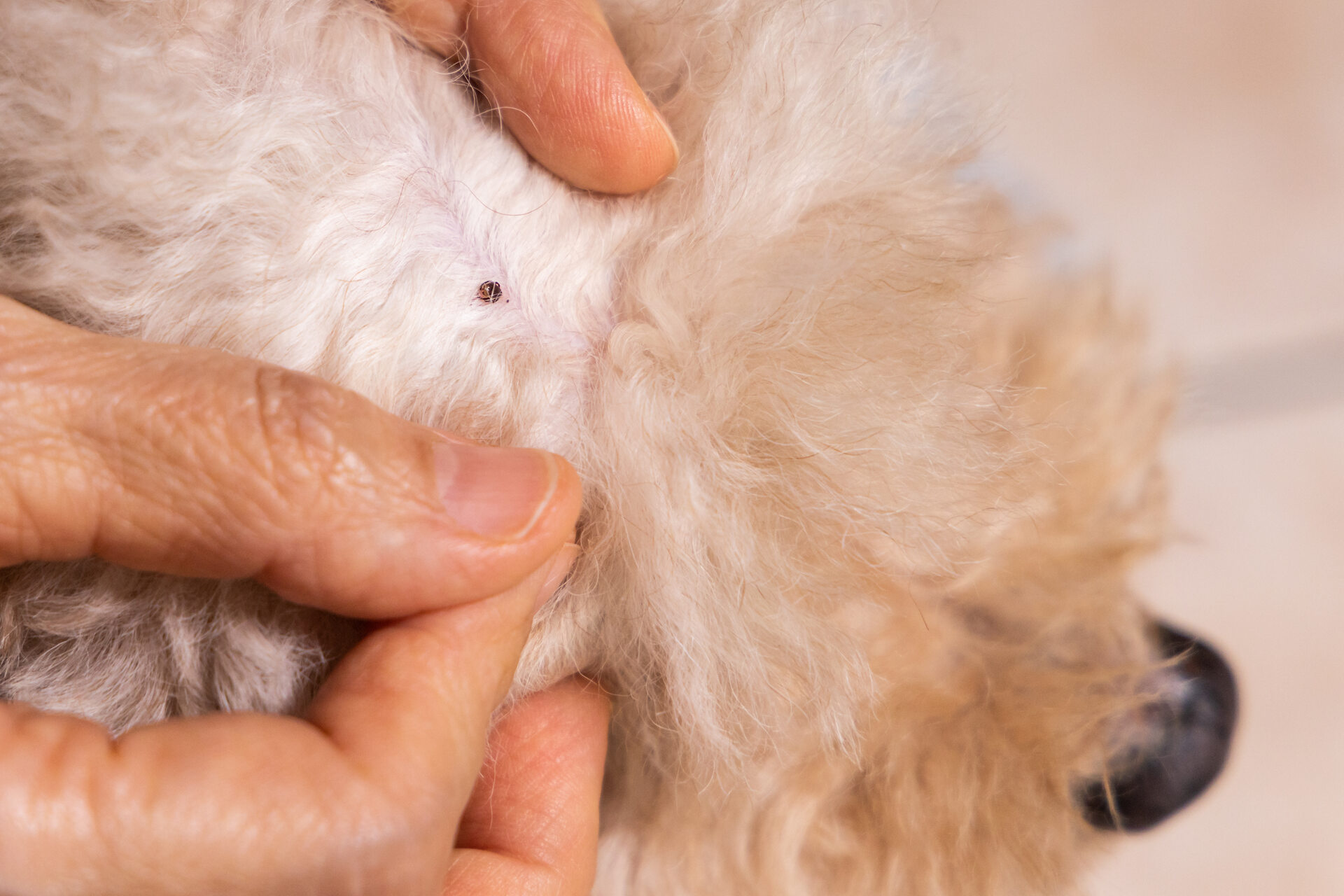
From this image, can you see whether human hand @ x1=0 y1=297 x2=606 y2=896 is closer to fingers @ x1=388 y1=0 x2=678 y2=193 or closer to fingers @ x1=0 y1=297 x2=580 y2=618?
fingers @ x1=0 y1=297 x2=580 y2=618

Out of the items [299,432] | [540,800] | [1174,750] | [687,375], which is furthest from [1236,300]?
[299,432]

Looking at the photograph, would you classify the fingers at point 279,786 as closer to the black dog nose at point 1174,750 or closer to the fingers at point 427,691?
the fingers at point 427,691

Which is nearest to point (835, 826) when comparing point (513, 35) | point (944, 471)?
point (944, 471)

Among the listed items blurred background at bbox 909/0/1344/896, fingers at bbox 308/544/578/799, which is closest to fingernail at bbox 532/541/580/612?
fingers at bbox 308/544/578/799

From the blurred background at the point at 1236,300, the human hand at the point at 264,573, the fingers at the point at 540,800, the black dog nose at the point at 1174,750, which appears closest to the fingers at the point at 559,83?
the human hand at the point at 264,573

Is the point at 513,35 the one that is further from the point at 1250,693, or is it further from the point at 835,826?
the point at 1250,693

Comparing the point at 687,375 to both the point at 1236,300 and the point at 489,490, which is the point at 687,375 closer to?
the point at 489,490

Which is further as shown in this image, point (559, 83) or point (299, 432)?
point (559, 83)
